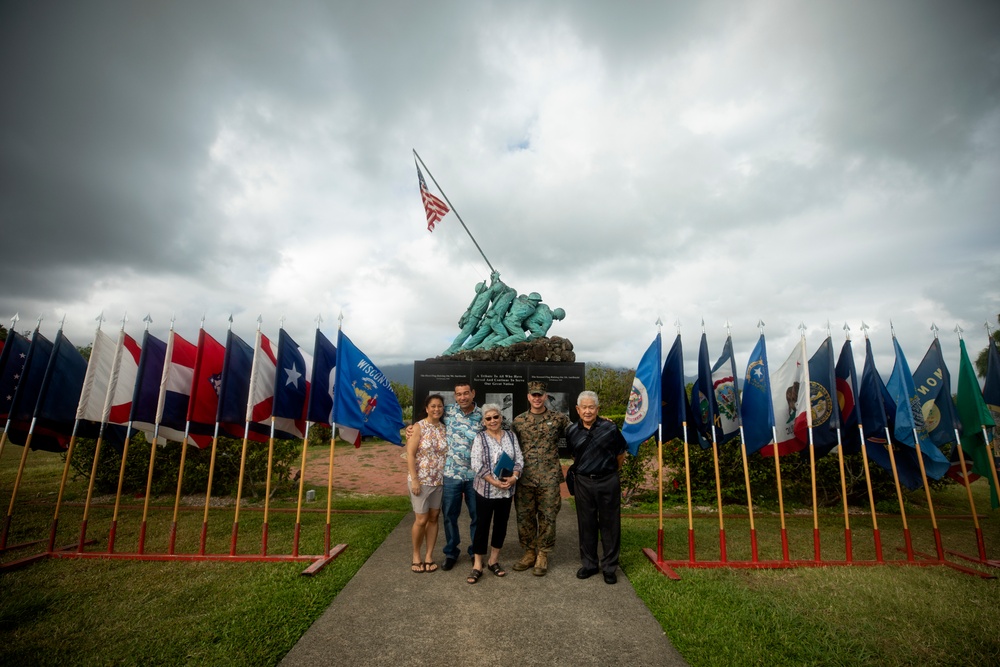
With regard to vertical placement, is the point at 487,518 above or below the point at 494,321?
below

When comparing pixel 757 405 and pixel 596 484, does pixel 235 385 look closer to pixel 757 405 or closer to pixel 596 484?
pixel 596 484

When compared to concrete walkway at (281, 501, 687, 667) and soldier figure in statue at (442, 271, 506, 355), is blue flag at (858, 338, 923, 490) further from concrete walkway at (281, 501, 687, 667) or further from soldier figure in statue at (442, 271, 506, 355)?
soldier figure in statue at (442, 271, 506, 355)

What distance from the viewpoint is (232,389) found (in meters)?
5.24

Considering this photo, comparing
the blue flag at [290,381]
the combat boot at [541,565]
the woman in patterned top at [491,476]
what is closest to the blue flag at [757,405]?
the combat boot at [541,565]

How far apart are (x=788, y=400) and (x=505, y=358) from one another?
451cm

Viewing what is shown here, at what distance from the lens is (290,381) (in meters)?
5.30

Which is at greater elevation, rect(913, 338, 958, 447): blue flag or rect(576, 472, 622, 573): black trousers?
rect(913, 338, 958, 447): blue flag

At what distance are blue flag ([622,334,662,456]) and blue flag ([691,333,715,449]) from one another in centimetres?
62

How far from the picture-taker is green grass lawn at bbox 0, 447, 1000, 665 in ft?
10.4

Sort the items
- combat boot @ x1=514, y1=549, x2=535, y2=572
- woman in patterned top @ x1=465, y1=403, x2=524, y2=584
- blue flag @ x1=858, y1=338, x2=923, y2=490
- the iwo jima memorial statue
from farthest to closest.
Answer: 1. the iwo jima memorial statue
2. blue flag @ x1=858, y1=338, x2=923, y2=490
3. combat boot @ x1=514, y1=549, x2=535, y2=572
4. woman in patterned top @ x1=465, y1=403, x2=524, y2=584

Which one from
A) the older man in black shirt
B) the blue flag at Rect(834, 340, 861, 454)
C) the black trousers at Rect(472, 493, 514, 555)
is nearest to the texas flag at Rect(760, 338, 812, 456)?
the blue flag at Rect(834, 340, 861, 454)

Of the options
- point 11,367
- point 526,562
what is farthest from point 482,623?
point 11,367

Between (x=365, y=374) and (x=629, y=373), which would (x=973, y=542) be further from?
(x=629, y=373)

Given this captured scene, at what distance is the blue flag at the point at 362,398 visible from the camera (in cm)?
514
